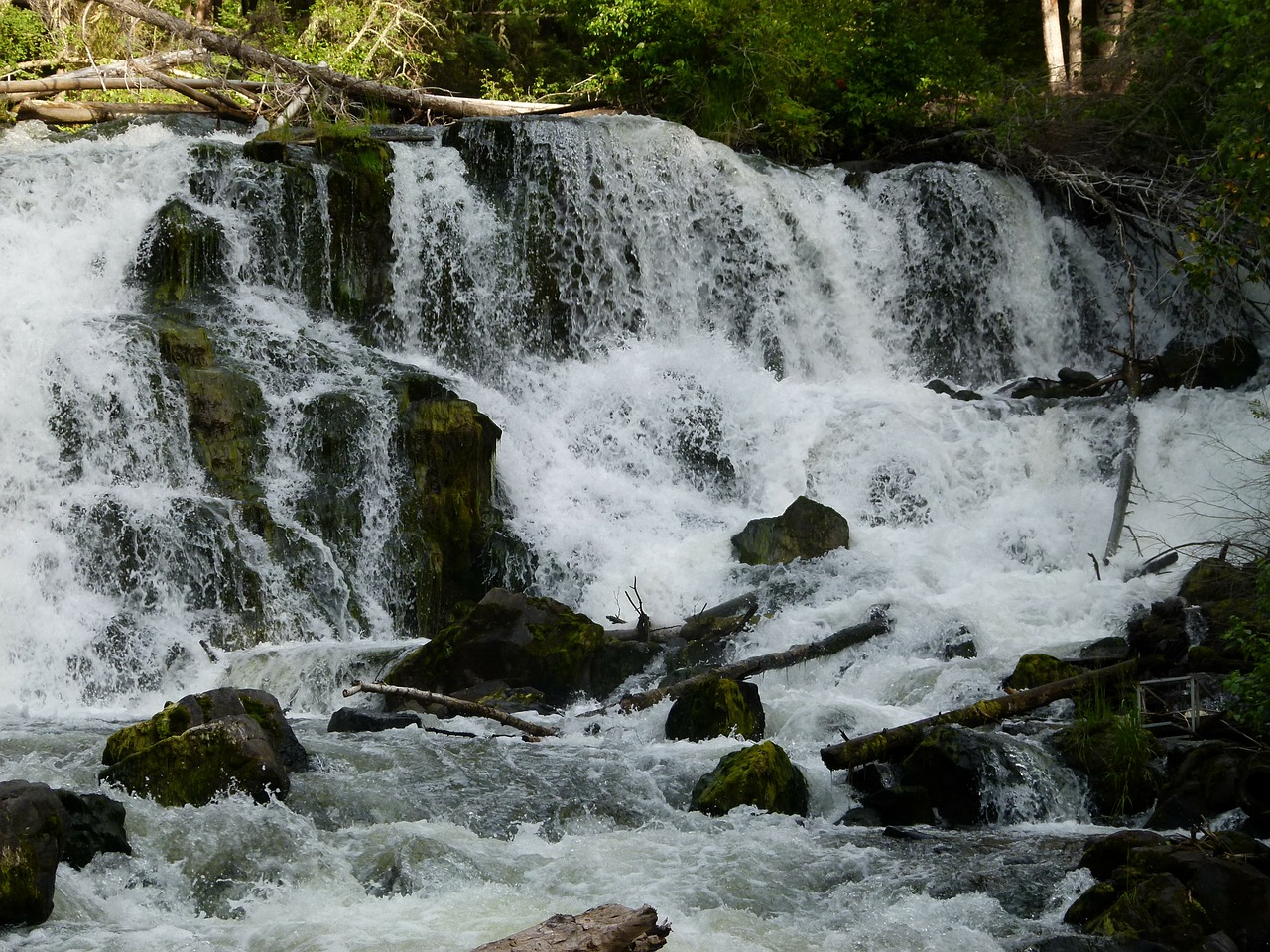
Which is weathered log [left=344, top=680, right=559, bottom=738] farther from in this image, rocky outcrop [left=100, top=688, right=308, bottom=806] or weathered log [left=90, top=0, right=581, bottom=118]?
weathered log [left=90, top=0, right=581, bottom=118]

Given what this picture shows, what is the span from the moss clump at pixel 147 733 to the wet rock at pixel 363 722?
5.05ft

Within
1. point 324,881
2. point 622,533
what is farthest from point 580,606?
point 324,881

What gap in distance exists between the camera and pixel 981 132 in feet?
61.3

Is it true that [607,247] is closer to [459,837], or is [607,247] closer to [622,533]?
[622,533]

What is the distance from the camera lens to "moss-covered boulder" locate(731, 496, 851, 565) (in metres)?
12.8

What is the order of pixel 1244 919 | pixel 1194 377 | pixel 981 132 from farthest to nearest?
pixel 981 132 < pixel 1194 377 < pixel 1244 919

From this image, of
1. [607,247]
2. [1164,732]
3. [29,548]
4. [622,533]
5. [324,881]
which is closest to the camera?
[324,881]

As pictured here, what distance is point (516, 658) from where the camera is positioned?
410 inches

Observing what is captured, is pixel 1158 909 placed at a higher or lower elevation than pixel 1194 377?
lower

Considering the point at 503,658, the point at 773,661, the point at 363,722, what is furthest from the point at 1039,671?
the point at 363,722

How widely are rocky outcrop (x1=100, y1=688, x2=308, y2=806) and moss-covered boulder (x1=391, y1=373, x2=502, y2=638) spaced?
4.82 m

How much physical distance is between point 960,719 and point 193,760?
14.6 feet

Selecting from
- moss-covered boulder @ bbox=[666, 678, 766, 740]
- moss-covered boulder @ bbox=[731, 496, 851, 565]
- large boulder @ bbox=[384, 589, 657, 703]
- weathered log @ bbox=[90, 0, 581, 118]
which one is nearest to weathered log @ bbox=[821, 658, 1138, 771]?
moss-covered boulder @ bbox=[666, 678, 766, 740]

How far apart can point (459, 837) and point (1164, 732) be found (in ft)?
13.8
